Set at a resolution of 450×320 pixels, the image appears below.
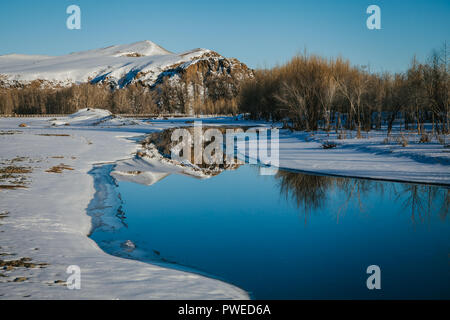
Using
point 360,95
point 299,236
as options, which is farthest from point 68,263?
point 360,95

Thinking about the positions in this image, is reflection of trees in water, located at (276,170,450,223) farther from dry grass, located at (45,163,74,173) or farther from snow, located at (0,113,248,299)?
dry grass, located at (45,163,74,173)

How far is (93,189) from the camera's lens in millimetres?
8484

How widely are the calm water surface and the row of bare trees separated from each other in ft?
39.6

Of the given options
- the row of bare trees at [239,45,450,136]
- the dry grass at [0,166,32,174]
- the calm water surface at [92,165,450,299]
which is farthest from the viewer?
the row of bare trees at [239,45,450,136]

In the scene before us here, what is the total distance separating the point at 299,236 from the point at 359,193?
3.67 metres

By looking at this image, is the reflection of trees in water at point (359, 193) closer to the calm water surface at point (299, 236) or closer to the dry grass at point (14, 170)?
the calm water surface at point (299, 236)

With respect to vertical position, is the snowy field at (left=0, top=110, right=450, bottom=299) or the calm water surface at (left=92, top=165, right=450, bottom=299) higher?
the snowy field at (left=0, top=110, right=450, bottom=299)

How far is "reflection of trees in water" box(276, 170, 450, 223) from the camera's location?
23.6ft

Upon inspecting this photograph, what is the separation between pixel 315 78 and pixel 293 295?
25.5 meters

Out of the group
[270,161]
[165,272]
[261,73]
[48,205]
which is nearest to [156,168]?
[270,161]

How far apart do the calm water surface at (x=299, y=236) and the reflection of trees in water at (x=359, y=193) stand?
0.9 inches

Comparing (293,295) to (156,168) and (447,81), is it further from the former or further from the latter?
(447,81)

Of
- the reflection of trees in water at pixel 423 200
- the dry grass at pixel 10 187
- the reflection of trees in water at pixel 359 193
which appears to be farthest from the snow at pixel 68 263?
the reflection of trees in water at pixel 423 200

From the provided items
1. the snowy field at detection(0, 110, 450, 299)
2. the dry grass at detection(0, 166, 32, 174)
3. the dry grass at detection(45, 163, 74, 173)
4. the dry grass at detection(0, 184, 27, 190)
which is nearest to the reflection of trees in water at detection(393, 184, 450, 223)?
the snowy field at detection(0, 110, 450, 299)
